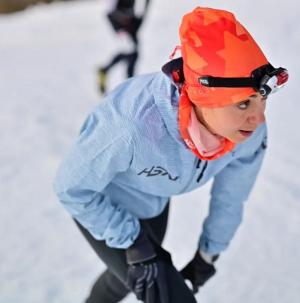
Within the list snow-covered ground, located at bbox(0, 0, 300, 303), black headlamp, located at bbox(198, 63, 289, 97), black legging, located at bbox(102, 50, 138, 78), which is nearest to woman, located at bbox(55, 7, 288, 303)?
black headlamp, located at bbox(198, 63, 289, 97)

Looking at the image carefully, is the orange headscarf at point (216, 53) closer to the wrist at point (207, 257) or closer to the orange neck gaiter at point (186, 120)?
the orange neck gaiter at point (186, 120)

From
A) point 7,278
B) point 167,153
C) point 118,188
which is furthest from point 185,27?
point 7,278

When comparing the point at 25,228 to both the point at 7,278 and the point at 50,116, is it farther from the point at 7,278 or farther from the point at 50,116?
the point at 50,116

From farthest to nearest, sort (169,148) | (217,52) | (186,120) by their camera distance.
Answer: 1. (169,148)
2. (186,120)
3. (217,52)

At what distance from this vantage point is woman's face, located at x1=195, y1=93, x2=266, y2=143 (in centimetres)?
163

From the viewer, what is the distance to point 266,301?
2.93m

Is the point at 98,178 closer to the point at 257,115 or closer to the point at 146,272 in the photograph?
the point at 146,272

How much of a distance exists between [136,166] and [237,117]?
403 millimetres

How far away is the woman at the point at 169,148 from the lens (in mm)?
1596

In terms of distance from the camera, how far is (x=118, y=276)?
6.81ft

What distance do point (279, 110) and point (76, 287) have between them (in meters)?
2.93

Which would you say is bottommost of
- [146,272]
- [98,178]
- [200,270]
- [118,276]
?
[200,270]

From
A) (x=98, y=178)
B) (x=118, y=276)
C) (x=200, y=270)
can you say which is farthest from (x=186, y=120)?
(x=200, y=270)

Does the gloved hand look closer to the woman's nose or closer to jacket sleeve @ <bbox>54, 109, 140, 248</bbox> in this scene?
jacket sleeve @ <bbox>54, 109, 140, 248</bbox>
